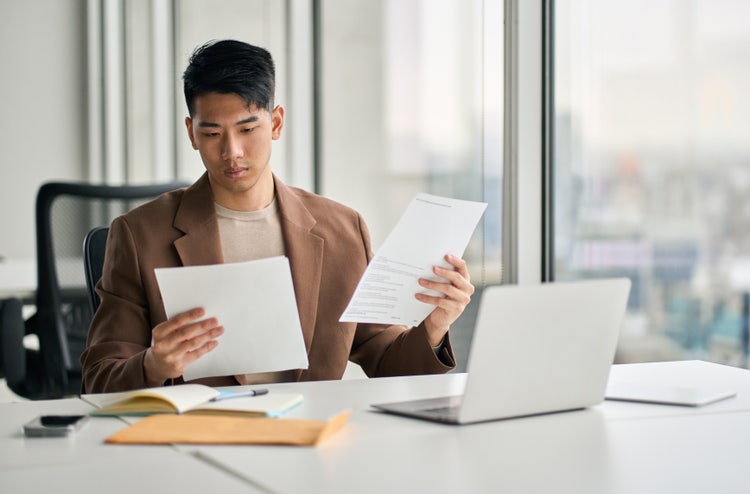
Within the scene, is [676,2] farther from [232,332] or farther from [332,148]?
[332,148]

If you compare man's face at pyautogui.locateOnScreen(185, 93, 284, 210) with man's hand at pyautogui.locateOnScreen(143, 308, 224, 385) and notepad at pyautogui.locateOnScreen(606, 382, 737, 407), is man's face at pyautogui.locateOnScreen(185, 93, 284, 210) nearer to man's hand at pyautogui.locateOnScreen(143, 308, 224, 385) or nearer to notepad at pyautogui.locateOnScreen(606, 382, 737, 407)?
man's hand at pyautogui.locateOnScreen(143, 308, 224, 385)

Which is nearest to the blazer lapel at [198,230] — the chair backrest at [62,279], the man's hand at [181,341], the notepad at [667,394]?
the man's hand at [181,341]

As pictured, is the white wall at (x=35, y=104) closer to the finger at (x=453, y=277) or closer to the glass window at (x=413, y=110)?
the glass window at (x=413, y=110)

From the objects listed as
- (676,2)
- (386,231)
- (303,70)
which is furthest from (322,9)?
(676,2)

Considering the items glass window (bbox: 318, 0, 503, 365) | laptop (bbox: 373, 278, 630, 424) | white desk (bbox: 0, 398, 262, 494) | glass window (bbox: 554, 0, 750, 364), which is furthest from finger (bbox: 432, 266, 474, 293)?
glass window (bbox: 318, 0, 503, 365)

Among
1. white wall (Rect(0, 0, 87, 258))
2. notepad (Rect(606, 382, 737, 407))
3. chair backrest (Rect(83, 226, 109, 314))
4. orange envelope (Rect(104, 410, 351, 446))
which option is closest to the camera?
orange envelope (Rect(104, 410, 351, 446))

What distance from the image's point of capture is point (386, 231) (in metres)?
3.36

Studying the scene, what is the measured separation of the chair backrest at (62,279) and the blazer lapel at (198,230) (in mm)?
1025

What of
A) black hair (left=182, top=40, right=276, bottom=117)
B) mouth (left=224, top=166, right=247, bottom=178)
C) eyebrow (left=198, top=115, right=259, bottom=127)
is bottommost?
mouth (left=224, top=166, right=247, bottom=178)

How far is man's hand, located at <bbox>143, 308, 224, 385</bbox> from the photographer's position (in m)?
1.45

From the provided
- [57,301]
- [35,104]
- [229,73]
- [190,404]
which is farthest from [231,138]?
[35,104]

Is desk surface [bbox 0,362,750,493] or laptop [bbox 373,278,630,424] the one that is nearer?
desk surface [bbox 0,362,750,493]

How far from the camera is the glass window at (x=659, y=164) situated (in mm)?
2080

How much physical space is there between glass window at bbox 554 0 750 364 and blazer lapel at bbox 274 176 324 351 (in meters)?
0.86
